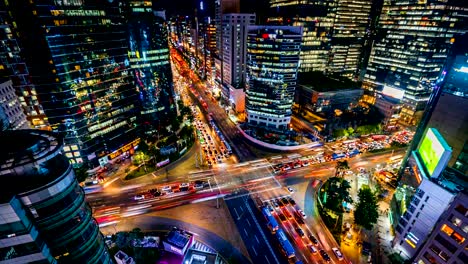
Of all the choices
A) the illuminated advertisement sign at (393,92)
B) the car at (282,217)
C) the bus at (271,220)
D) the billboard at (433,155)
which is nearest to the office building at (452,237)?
the billboard at (433,155)

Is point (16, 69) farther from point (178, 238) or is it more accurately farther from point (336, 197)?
point (336, 197)

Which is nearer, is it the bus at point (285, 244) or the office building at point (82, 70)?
the bus at point (285, 244)

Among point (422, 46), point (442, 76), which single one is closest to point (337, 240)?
point (442, 76)

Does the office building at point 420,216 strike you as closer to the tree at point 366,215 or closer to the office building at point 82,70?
the tree at point 366,215

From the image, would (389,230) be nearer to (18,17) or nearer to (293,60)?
(293,60)

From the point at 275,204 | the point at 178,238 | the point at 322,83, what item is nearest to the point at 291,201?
the point at 275,204

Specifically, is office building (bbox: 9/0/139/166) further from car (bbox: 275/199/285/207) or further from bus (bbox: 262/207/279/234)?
car (bbox: 275/199/285/207)
